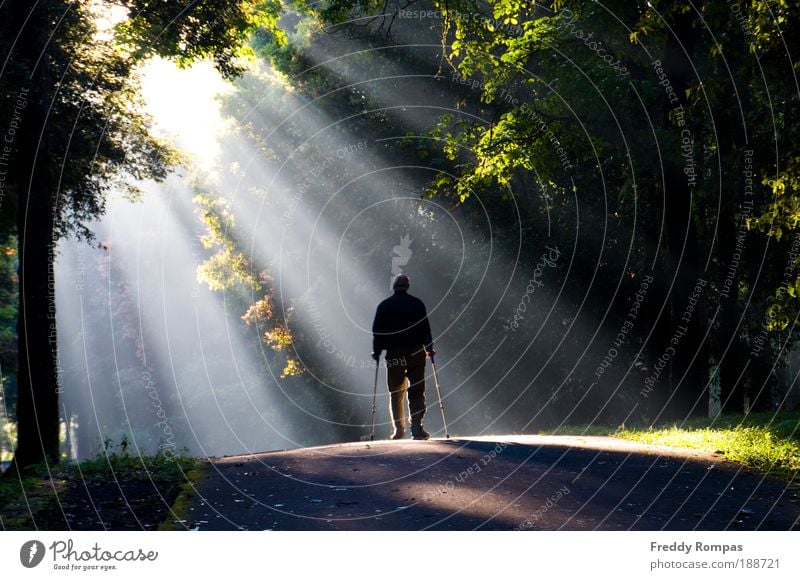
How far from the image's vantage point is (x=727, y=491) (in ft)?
29.5

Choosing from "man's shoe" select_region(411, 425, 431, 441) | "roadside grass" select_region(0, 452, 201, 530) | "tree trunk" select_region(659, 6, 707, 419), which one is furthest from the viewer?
"tree trunk" select_region(659, 6, 707, 419)

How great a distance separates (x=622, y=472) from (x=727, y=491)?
4.55 feet

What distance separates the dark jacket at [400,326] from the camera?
1484 centimetres

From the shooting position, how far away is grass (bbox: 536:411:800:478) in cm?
1067

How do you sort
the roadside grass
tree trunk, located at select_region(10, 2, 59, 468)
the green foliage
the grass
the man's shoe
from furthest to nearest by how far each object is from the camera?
the green foliage
the man's shoe
tree trunk, located at select_region(10, 2, 59, 468)
the grass
the roadside grass

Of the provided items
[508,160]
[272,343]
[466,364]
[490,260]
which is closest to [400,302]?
[508,160]

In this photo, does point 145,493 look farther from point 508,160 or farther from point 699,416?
point 699,416

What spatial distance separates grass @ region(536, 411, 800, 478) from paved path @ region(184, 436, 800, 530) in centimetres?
42

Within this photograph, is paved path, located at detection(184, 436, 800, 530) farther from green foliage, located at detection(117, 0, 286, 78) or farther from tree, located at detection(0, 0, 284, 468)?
green foliage, located at detection(117, 0, 286, 78)
